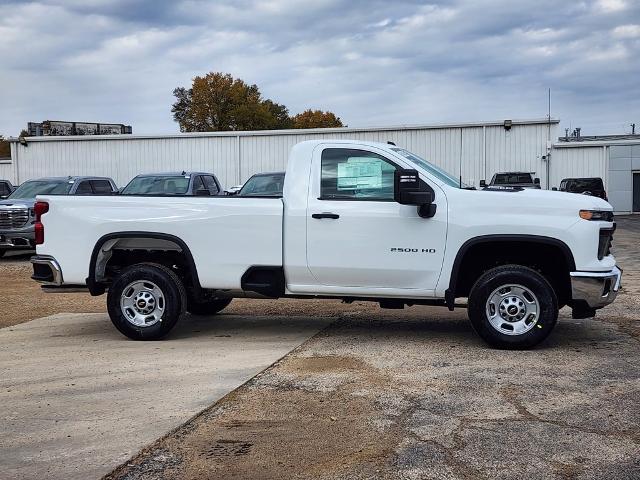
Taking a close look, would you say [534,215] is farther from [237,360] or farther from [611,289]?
[237,360]

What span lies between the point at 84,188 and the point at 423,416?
51.0 ft

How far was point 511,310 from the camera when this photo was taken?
23.7 ft

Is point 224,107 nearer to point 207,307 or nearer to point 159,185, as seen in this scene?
point 159,185

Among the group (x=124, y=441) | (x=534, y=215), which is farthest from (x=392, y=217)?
(x=124, y=441)

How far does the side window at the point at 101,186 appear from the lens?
19.4 metres

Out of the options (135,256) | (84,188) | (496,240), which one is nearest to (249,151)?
(84,188)

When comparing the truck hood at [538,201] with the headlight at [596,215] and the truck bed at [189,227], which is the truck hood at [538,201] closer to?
the headlight at [596,215]

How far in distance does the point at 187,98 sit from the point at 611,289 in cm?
7253

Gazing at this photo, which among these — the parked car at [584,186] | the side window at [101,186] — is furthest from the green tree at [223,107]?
the side window at [101,186]

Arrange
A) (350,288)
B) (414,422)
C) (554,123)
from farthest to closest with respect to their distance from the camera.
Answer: (554,123), (350,288), (414,422)

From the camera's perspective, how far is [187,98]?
76.3 m

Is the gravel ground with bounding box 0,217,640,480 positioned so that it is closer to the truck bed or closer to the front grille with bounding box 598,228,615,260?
the front grille with bounding box 598,228,615,260

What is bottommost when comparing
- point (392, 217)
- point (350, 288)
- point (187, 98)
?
point (350, 288)

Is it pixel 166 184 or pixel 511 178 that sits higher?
pixel 511 178
